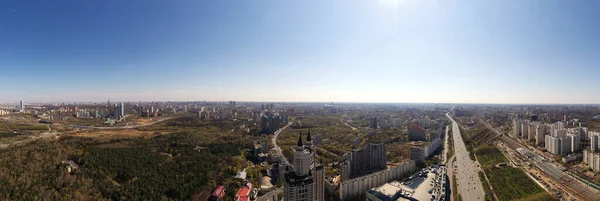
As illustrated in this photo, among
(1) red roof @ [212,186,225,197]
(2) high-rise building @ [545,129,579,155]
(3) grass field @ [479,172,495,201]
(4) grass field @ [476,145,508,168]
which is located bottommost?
(3) grass field @ [479,172,495,201]

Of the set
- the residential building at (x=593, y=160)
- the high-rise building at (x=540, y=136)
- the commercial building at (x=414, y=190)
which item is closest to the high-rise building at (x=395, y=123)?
the high-rise building at (x=540, y=136)

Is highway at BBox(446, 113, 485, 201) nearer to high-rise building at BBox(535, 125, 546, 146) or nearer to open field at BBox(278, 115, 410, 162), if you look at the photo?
open field at BBox(278, 115, 410, 162)

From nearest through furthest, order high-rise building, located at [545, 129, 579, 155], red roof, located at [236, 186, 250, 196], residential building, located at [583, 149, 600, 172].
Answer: red roof, located at [236, 186, 250, 196]
residential building, located at [583, 149, 600, 172]
high-rise building, located at [545, 129, 579, 155]

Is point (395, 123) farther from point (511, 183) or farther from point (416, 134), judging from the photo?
point (511, 183)

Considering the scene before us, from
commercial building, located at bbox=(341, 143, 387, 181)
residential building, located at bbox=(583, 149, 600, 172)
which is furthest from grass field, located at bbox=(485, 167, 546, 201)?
commercial building, located at bbox=(341, 143, 387, 181)

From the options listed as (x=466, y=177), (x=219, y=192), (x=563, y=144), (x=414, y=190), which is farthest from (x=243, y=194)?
(x=563, y=144)

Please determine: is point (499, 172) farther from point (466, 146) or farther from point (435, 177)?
point (466, 146)
